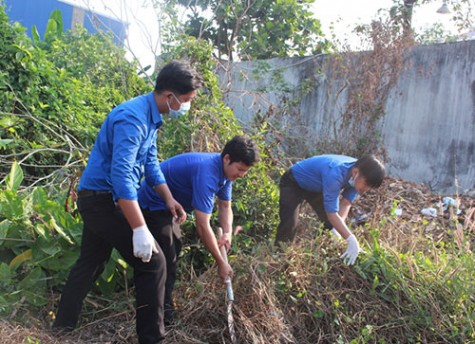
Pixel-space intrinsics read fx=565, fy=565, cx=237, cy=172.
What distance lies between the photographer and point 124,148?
105 inches

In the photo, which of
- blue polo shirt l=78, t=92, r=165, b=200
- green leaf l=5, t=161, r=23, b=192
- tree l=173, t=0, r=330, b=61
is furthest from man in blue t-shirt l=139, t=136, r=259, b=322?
tree l=173, t=0, r=330, b=61

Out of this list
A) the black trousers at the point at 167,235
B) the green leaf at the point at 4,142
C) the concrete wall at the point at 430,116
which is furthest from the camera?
the concrete wall at the point at 430,116

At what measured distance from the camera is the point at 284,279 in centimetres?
348

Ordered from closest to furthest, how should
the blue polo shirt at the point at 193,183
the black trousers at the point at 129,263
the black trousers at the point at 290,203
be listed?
the black trousers at the point at 129,263, the blue polo shirt at the point at 193,183, the black trousers at the point at 290,203

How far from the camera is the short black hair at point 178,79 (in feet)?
9.49

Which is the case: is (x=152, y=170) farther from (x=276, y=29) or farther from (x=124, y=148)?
(x=276, y=29)

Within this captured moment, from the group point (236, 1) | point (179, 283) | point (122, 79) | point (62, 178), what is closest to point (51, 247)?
point (179, 283)

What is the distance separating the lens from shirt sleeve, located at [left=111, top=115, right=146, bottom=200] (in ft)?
8.70

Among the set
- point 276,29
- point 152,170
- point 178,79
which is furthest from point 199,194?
point 276,29

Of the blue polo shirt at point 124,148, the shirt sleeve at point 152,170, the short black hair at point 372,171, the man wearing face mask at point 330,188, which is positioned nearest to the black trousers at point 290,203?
the man wearing face mask at point 330,188

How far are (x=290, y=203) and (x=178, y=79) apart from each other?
1804 millimetres

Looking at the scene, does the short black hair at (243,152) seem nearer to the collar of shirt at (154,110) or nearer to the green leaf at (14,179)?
the collar of shirt at (154,110)

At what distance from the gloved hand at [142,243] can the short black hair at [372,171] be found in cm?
164

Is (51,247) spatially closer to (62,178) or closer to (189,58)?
(62,178)
